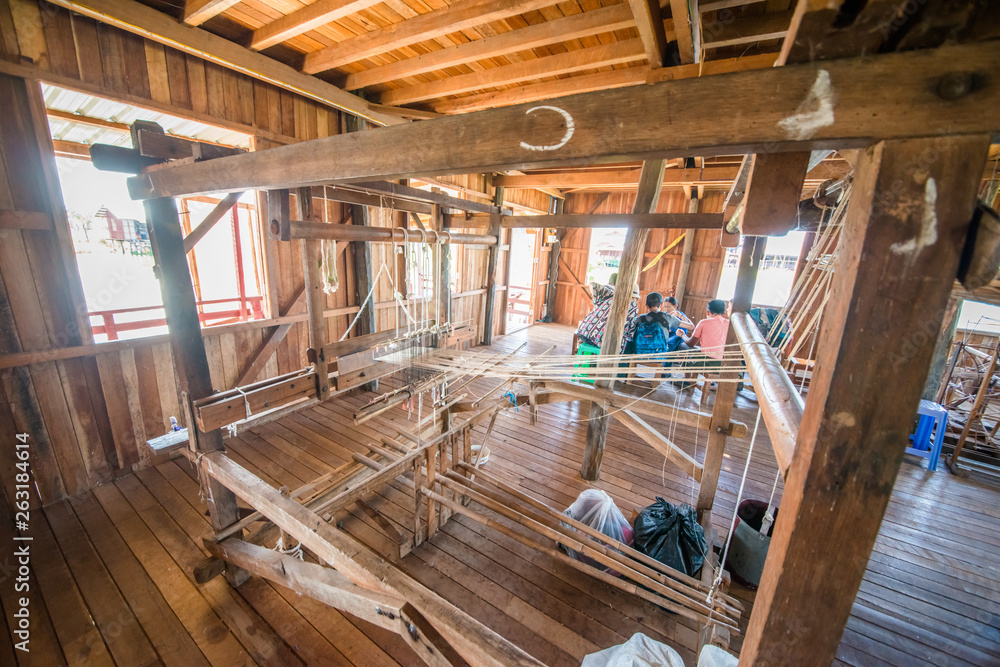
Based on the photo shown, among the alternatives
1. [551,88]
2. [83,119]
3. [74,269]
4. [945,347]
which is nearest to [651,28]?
[551,88]

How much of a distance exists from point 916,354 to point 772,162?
15.7 inches

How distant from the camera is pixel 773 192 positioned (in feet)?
2.18

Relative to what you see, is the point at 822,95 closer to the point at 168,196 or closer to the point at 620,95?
the point at 620,95

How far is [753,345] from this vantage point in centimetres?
161

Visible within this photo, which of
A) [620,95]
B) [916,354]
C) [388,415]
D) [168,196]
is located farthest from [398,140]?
[388,415]

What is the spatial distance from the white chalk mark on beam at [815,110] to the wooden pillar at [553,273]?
8.69 metres

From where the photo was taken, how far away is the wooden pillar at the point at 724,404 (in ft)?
7.61

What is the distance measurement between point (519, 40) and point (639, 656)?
3.45 meters

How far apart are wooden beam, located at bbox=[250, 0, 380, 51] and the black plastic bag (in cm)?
370

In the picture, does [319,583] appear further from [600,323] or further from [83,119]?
[83,119]

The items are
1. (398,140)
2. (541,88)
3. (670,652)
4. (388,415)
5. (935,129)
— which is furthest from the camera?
(388,415)

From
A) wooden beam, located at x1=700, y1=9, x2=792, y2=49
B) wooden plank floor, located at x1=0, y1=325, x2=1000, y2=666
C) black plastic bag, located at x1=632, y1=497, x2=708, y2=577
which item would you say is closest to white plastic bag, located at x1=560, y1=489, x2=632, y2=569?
black plastic bag, located at x1=632, y1=497, x2=708, y2=577

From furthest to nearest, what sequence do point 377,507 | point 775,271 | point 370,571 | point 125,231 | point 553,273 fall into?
1. point 553,273
2. point 775,271
3. point 125,231
4. point 377,507
5. point 370,571

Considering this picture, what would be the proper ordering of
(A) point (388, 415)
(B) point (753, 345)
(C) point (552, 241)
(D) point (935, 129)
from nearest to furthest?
(D) point (935, 129)
(B) point (753, 345)
(A) point (388, 415)
(C) point (552, 241)
